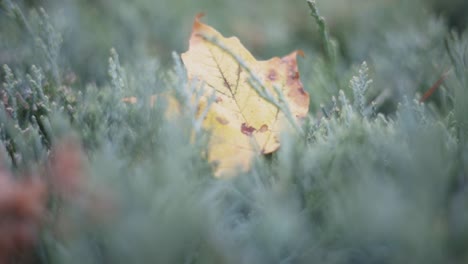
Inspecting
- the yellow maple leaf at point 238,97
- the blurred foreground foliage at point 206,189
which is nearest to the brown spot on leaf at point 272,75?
the yellow maple leaf at point 238,97

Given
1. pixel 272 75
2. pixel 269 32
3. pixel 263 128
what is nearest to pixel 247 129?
pixel 263 128

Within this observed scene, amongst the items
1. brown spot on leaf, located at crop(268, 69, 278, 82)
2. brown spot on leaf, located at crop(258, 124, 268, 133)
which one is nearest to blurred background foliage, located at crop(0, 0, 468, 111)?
brown spot on leaf, located at crop(268, 69, 278, 82)

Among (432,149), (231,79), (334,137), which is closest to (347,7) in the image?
(231,79)

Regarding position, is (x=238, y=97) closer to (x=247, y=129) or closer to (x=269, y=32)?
(x=247, y=129)

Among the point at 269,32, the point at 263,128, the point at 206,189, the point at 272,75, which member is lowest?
the point at 206,189

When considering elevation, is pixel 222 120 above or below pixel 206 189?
above

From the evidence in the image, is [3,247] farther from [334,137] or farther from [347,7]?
[347,7]

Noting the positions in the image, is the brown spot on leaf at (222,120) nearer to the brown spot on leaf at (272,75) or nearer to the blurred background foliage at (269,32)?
the brown spot on leaf at (272,75)

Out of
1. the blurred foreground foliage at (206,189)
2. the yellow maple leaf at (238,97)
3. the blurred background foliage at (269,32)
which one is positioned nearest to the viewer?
the blurred foreground foliage at (206,189)
